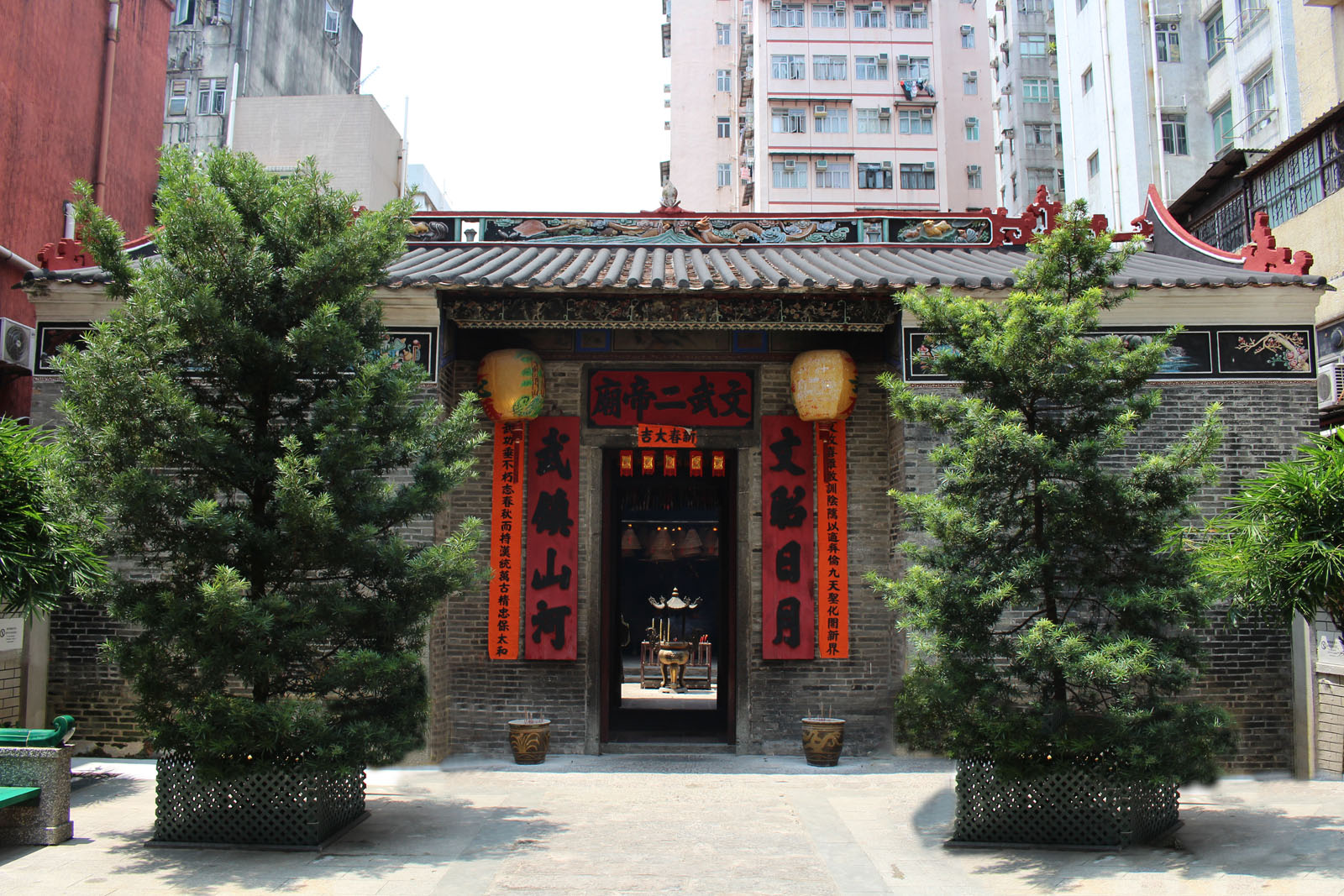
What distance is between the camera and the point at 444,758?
9.12m

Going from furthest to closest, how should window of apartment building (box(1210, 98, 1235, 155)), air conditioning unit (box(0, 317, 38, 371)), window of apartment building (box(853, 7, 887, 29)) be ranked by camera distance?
window of apartment building (box(853, 7, 887, 29)) → window of apartment building (box(1210, 98, 1235, 155)) → air conditioning unit (box(0, 317, 38, 371))

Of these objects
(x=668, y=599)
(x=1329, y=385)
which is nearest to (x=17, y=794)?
(x=1329, y=385)

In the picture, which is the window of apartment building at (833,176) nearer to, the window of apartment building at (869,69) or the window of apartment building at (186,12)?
the window of apartment building at (869,69)

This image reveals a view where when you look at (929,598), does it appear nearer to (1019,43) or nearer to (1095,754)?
(1095,754)

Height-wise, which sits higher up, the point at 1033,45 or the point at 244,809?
the point at 1033,45

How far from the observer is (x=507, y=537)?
9.52 meters

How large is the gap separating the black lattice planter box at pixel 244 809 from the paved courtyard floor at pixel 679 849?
0.36 feet

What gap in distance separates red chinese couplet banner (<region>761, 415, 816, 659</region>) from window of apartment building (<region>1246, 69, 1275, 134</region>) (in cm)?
1477

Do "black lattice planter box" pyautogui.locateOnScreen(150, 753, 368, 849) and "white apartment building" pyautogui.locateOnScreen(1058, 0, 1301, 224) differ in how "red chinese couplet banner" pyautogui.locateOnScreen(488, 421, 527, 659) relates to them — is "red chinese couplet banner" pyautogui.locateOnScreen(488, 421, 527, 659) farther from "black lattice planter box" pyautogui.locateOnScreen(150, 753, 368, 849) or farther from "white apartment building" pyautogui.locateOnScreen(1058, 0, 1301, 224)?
"white apartment building" pyautogui.locateOnScreen(1058, 0, 1301, 224)

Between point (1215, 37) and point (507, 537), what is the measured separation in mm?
19887

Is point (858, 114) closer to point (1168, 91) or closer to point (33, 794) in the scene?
point (1168, 91)

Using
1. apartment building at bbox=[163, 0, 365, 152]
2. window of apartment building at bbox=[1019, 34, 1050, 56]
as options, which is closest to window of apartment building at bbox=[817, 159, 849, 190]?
window of apartment building at bbox=[1019, 34, 1050, 56]

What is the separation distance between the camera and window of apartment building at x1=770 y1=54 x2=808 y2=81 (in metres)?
33.8

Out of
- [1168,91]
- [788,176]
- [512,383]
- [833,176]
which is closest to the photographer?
[512,383]
